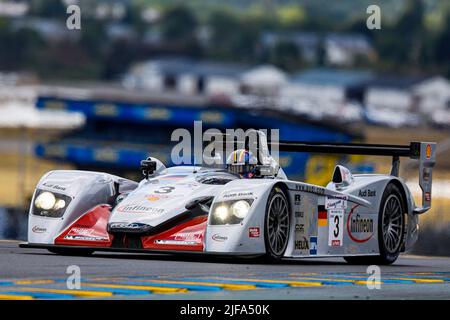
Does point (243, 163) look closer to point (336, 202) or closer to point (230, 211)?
point (336, 202)

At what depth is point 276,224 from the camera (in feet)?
43.6

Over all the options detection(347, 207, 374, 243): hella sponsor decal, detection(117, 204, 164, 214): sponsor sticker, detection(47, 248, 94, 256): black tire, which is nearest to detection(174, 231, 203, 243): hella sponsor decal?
detection(117, 204, 164, 214): sponsor sticker

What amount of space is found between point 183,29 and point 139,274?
429 feet

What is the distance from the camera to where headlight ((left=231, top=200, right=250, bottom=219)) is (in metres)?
13.0

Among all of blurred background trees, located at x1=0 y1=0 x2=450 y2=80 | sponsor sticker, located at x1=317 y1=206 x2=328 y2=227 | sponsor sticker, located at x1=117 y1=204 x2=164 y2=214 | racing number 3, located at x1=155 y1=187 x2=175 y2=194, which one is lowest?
sponsor sticker, located at x1=317 y1=206 x2=328 y2=227

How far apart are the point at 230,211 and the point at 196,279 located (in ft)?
5.68

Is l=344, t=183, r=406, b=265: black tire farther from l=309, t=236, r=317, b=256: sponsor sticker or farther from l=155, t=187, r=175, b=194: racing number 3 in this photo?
l=155, t=187, r=175, b=194: racing number 3

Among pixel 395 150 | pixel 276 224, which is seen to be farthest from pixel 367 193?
pixel 276 224

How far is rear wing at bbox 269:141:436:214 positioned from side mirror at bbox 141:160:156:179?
4.93 ft

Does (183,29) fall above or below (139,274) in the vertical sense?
above

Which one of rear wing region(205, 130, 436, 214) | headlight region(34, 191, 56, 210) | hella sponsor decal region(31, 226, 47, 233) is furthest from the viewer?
rear wing region(205, 130, 436, 214)
